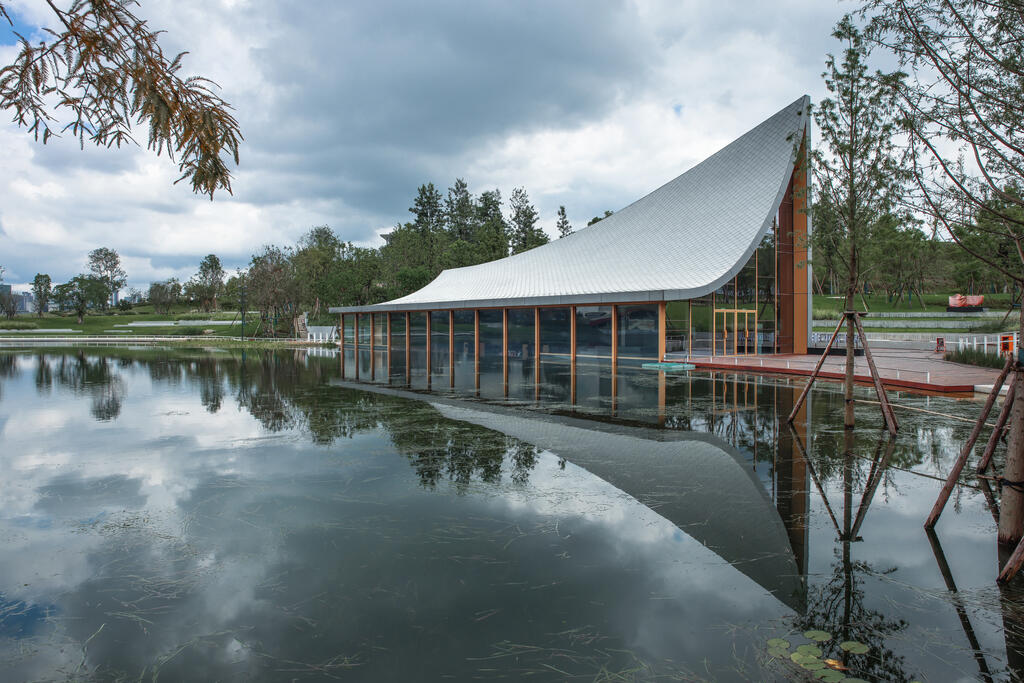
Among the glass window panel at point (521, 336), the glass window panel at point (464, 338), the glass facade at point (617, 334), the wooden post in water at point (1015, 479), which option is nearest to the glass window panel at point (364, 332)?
the glass window panel at point (464, 338)

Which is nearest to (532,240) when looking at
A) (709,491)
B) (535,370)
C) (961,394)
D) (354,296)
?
(354,296)

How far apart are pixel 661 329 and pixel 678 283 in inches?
60.4

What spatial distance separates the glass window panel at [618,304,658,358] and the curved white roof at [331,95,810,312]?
835 millimetres

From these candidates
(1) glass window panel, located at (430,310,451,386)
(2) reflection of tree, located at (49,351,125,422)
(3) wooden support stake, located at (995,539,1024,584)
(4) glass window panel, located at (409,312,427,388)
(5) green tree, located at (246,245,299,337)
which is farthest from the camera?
(5) green tree, located at (246,245,299,337)

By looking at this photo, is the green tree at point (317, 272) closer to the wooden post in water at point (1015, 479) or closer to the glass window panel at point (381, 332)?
the glass window panel at point (381, 332)

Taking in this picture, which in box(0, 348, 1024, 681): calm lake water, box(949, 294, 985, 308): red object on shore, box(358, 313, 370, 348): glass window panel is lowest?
box(0, 348, 1024, 681): calm lake water

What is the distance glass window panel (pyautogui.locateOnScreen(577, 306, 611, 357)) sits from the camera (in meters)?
21.3

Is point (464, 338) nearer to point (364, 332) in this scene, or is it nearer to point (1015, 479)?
point (364, 332)

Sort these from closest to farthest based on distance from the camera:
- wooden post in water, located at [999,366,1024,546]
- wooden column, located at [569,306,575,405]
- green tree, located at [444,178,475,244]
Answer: wooden post in water, located at [999,366,1024,546]
wooden column, located at [569,306,575,405]
green tree, located at [444,178,475,244]

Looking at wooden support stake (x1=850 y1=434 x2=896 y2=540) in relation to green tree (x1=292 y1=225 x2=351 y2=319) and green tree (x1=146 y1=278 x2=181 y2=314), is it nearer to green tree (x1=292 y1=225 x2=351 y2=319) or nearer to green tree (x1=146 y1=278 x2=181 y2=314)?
green tree (x1=292 y1=225 x2=351 y2=319)

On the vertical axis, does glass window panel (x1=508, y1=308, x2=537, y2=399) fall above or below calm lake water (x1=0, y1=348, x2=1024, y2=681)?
above

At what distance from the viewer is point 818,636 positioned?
3.21 metres

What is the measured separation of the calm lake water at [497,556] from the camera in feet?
10.1

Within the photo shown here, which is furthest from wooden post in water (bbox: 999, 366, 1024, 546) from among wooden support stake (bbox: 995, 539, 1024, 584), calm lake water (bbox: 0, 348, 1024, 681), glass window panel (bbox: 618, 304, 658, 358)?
glass window panel (bbox: 618, 304, 658, 358)
